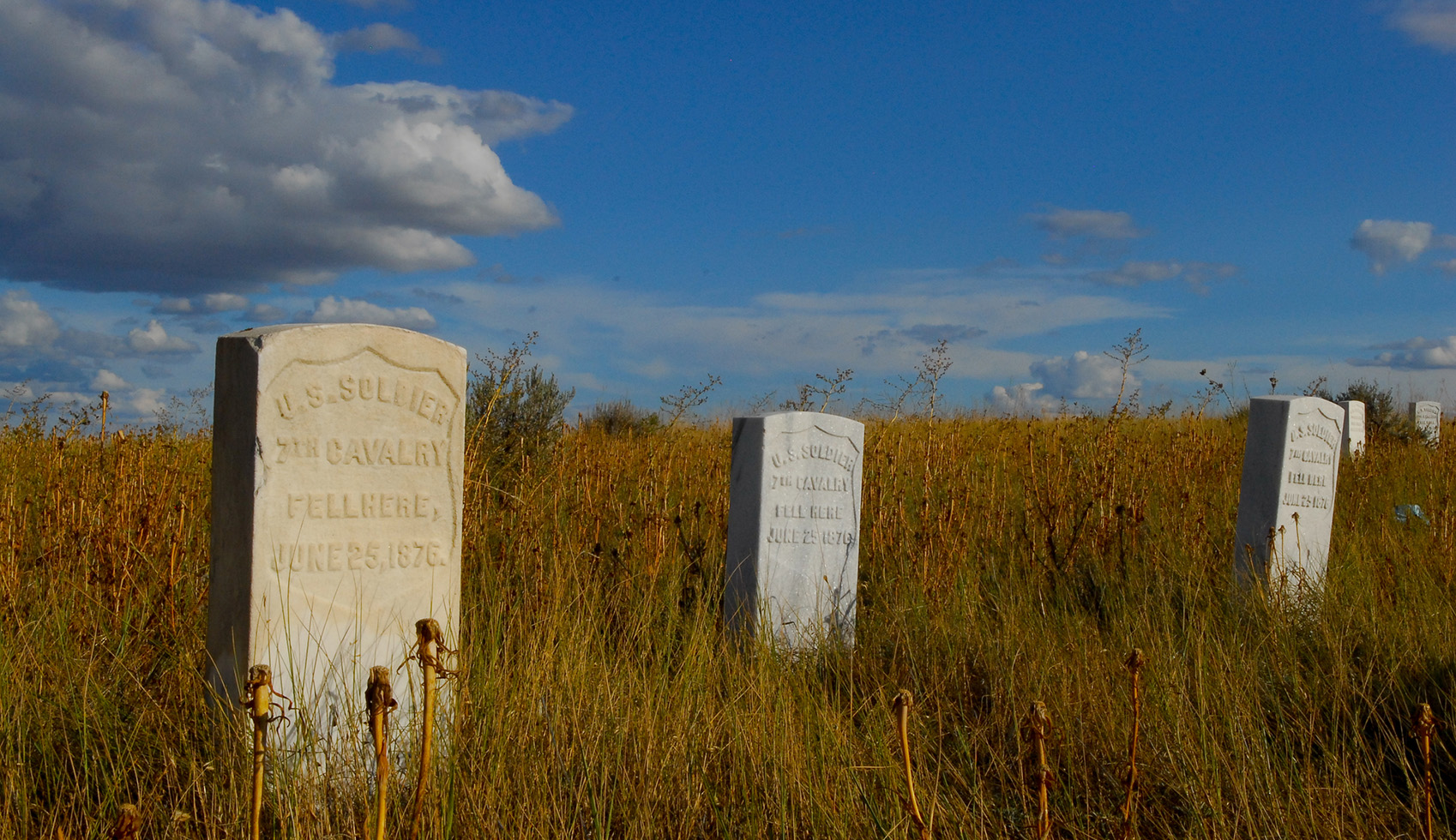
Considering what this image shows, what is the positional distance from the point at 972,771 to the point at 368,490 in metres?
2.15

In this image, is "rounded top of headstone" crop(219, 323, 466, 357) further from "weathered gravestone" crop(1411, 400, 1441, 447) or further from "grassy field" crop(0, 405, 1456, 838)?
"weathered gravestone" crop(1411, 400, 1441, 447)

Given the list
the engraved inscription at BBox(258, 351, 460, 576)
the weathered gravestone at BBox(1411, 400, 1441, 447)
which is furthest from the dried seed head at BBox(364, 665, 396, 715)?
the weathered gravestone at BBox(1411, 400, 1441, 447)

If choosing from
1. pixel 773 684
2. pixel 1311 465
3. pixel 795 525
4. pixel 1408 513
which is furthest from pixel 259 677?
pixel 1408 513

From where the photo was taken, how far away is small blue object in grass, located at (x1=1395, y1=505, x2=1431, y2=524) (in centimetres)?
690

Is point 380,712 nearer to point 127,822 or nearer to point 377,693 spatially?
point 377,693

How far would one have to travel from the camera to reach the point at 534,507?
4.74m

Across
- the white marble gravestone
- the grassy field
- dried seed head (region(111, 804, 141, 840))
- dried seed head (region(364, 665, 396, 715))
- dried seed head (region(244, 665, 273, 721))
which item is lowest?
the grassy field

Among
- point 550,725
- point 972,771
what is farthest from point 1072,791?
point 550,725

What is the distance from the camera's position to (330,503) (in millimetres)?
2840

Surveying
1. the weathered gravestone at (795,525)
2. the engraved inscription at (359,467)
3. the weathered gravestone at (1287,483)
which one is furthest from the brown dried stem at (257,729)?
the weathered gravestone at (1287,483)

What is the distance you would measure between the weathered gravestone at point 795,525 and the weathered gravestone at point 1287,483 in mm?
2470

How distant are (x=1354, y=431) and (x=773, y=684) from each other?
9.54 metres

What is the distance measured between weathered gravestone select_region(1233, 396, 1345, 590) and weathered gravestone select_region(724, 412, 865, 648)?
2.47m

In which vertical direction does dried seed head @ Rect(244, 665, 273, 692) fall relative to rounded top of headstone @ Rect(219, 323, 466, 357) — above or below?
below
